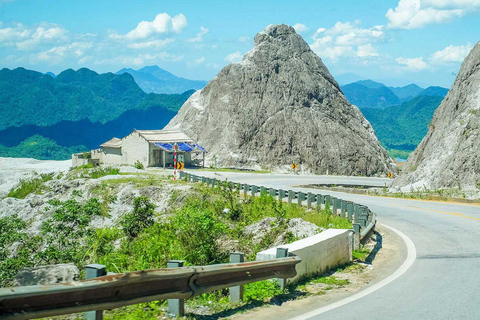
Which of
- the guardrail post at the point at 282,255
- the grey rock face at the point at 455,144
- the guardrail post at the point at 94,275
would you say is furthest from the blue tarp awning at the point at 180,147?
the guardrail post at the point at 94,275

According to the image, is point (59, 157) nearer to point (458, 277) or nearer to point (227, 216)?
point (227, 216)

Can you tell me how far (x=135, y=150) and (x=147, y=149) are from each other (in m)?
2.32

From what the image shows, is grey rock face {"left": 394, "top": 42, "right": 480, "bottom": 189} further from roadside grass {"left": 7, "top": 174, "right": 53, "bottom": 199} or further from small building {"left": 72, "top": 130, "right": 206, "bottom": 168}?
roadside grass {"left": 7, "top": 174, "right": 53, "bottom": 199}

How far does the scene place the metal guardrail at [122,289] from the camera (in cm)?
518

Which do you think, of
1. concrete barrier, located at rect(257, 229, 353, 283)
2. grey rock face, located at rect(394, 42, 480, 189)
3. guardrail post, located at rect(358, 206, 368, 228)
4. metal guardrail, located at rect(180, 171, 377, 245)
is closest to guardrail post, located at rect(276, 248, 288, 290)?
concrete barrier, located at rect(257, 229, 353, 283)

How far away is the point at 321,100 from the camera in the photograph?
80.0 metres

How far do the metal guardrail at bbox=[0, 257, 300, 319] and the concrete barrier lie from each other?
127 cm

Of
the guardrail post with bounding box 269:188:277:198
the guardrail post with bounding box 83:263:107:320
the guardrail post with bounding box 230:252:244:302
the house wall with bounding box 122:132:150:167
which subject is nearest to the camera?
the guardrail post with bounding box 83:263:107:320

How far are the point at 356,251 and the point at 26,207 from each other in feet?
103

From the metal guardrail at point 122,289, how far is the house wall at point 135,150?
5001 cm

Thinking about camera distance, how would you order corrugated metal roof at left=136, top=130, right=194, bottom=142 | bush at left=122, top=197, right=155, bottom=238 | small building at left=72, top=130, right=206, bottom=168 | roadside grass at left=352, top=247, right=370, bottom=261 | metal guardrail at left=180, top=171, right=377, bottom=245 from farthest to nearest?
corrugated metal roof at left=136, top=130, right=194, bottom=142 < small building at left=72, top=130, right=206, bottom=168 < bush at left=122, top=197, right=155, bottom=238 < metal guardrail at left=180, top=171, right=377, bottom=245 < roadside grass at left=352, top=247, right=370, bottom=261

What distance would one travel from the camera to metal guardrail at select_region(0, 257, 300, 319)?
17.0 feet

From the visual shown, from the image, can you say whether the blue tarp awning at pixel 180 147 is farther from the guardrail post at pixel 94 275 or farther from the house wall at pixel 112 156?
the guardrail post at pixel 94 275

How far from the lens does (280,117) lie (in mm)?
75062
